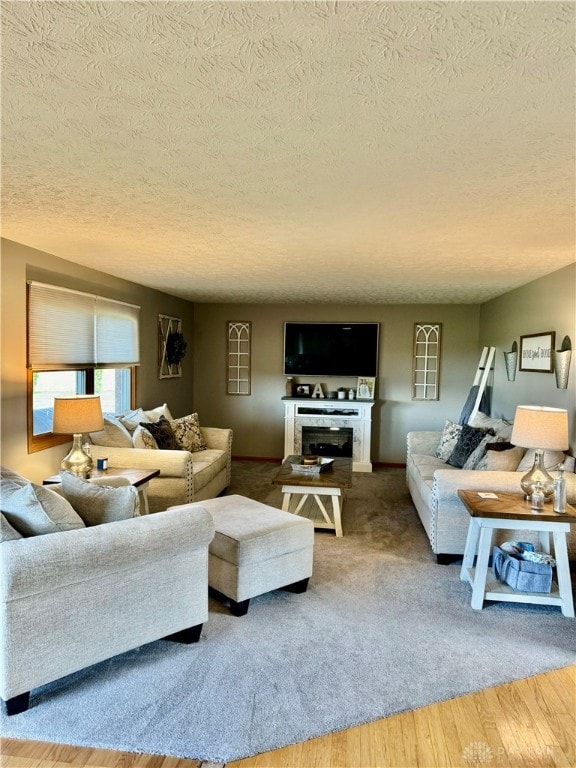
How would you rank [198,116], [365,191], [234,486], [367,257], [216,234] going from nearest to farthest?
1. [198,116]
2. [365,191]
3. [216,234]
4. [367,257]
5. [234,486]

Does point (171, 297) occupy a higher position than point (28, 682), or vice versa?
point (171, 297)

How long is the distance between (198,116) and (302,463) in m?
3.40

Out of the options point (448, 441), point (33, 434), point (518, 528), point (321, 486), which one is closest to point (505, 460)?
point (518, 528)

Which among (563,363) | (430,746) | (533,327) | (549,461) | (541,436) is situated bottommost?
(430,746)

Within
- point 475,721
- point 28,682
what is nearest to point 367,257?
point 475,721

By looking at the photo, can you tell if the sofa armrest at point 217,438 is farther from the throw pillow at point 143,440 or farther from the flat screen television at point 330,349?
the flat screen television at point 330,349

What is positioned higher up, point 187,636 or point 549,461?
point 549,461

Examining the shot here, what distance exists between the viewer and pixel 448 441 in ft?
16.5

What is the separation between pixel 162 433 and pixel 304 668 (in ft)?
9.65

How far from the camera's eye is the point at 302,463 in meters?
4.50

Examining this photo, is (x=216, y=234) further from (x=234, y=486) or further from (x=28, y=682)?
(x=234, y=486)

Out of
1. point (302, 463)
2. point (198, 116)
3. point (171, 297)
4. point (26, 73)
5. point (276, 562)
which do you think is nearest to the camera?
point (26, 73)

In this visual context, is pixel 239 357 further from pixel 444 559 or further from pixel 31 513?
pixel 31 513

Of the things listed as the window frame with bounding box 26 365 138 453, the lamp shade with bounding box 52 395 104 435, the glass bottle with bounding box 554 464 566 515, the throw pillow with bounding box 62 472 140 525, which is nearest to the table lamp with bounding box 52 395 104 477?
the lamp shade with bounding box 52 395 104 435
